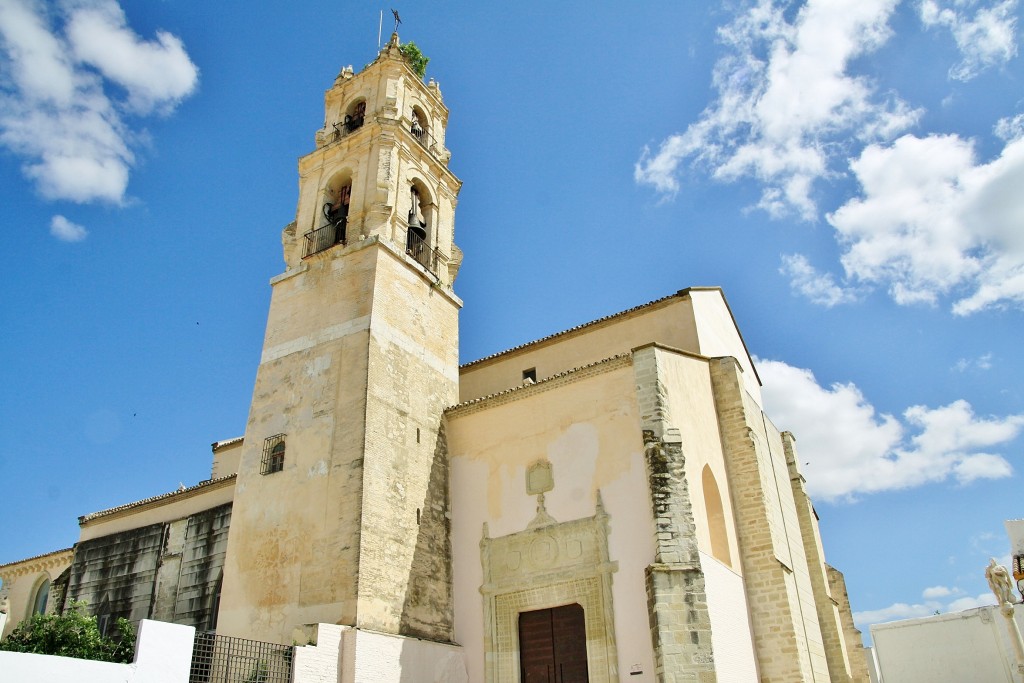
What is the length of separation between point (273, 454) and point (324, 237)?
5.86 meters

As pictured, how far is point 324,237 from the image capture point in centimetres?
1909

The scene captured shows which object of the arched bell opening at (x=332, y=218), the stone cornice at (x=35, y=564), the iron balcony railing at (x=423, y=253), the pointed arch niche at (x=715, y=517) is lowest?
the pointed arch niche at (x=715, y=517)

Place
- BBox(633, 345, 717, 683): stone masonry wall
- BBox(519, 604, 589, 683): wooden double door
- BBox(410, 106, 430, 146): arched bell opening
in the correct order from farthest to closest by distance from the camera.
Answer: BBox(410, 106, 430, 146): arched bell opening
BBox(519, 604, 589, 683): wooden double door
BBox(633, 345, 717, 683): stone masonry wall

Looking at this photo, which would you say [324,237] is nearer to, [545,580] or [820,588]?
[545,580]

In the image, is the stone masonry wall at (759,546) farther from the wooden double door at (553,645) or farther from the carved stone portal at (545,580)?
the wooden double door at (553,645)

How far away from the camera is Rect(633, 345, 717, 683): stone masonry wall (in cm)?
1229

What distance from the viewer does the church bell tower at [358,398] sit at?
46.7ft

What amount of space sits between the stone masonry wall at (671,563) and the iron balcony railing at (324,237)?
8.77m

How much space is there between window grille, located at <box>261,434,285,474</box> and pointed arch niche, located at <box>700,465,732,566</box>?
349 inches

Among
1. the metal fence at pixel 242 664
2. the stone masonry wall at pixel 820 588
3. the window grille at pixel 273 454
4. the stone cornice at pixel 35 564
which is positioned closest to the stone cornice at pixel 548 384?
the window grille at pixel 273 454

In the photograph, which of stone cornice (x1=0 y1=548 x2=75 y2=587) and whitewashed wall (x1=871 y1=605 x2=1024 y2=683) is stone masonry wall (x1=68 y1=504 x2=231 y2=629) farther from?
whitewashed wall (x1=871 y1=605 x2=1024 y2=683)

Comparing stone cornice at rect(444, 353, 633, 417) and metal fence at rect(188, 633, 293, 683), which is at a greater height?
stone cornice at rect(444, 353, 633, 417)

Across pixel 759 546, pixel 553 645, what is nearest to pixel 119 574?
pixel 553 645

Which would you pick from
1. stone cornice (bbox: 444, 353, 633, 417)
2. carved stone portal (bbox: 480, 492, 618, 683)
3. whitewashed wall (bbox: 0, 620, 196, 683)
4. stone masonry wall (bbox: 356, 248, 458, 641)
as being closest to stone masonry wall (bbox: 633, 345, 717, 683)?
stone cornice (bbox: 444, 353, 633, 417)
